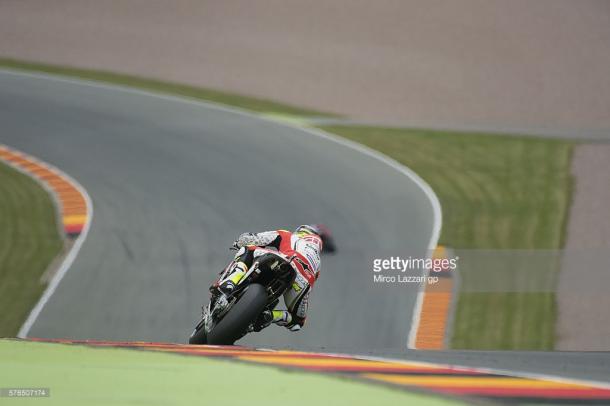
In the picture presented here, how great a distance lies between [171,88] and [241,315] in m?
13.5

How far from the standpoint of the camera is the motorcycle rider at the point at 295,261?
9430 mm

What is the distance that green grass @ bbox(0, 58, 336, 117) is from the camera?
2018cm

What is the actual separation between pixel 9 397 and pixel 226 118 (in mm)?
13860

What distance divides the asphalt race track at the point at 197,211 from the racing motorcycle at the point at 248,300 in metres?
0.92

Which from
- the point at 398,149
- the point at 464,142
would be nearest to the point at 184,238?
the point at 398,149

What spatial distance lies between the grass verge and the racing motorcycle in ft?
8.78

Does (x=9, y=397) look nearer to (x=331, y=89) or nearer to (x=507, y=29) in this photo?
(x=331, y=89)

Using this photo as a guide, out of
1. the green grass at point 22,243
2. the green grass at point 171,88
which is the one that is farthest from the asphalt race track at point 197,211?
the green grass at point 171,88

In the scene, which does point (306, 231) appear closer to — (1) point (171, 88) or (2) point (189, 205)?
(2) point (189, 205)

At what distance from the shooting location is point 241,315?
28.4 feet

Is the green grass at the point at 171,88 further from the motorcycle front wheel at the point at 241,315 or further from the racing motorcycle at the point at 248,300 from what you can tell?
the motorcycle front wheel at the point at 241,315

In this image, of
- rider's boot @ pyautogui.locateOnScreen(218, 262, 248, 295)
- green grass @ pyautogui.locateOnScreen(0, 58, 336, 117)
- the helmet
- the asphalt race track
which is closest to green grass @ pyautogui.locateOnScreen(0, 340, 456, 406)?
rider's boot @ pyautogui.locateOnScreen(218, 262, 248, 295)

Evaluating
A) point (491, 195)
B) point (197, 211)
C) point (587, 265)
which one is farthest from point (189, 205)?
point (587, 265)

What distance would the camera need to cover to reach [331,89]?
2097cm
